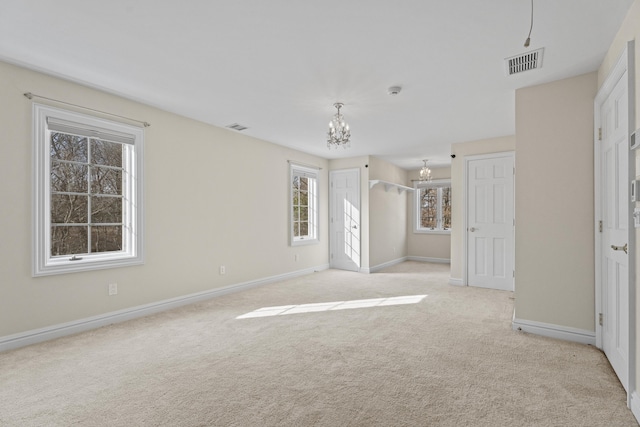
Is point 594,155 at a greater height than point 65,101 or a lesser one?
lesser

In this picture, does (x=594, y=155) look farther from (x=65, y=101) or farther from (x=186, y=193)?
(x=65, y=101)

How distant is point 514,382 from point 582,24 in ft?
8.36

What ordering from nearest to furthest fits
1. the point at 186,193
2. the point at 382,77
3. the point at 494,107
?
the point at 382,77
the point at 494,107
the point at 186,193

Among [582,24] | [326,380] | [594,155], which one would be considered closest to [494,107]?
[594,155]

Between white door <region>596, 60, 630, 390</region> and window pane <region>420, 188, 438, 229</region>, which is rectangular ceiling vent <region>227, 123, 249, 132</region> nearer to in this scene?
white door <region>596, 60, 630, 390</region>

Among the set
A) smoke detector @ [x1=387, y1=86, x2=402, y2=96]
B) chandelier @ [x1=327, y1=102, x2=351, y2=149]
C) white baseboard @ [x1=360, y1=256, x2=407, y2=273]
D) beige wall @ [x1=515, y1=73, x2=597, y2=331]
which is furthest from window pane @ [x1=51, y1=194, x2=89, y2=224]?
white baseboard @ [x1=360, y1=256, x2=407, y2=273]

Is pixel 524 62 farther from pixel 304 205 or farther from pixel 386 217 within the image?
pixel 386 217

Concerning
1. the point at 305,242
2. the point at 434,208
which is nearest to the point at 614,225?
the point at 305,242

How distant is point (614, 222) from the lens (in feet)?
7.97

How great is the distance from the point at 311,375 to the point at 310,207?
4.57 meters

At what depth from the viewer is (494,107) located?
151 inches

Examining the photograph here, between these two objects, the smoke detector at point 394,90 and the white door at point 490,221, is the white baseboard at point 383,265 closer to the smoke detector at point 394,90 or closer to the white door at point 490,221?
the white door at point 490,221

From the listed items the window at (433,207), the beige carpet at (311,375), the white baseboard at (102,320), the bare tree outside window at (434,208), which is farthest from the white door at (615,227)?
the bare tree outside window at (434,208)

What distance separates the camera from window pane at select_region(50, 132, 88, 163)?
3225mm
